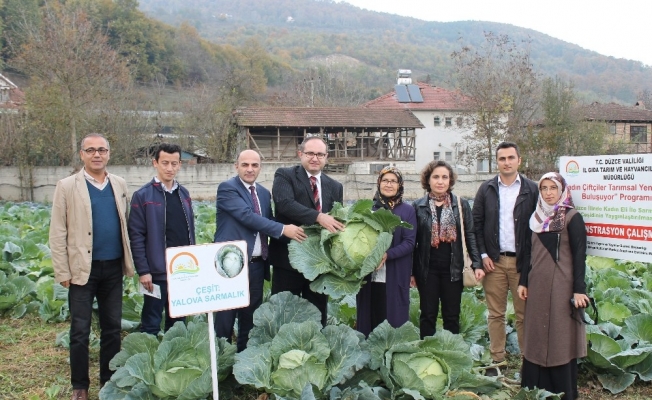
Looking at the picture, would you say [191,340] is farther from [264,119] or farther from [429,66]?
[429,66]

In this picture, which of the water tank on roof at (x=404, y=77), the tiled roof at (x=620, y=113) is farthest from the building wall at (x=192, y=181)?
the water tank on roof at (x=404, y=77)

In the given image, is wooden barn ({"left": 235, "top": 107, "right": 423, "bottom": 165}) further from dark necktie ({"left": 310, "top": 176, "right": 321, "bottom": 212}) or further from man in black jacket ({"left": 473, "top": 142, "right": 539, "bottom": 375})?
dark necktie ({"left": 310, "top": 176, "right": 321, "bottom": 212})

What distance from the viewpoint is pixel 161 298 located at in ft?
15.2

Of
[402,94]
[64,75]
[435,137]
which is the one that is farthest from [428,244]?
[402,94]

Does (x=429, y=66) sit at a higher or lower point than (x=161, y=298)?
higher

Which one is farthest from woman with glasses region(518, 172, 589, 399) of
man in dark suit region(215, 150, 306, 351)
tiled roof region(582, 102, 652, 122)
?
tiled roof region(582, 102, 652, 122)

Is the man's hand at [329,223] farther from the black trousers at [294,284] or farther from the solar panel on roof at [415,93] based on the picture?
the solar panel on roof at [415,93]

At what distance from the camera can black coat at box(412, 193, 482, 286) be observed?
455 centimetres

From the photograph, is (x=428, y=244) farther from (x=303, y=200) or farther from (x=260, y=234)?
(x=260, y=234)

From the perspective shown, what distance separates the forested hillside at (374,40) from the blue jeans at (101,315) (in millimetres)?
68930

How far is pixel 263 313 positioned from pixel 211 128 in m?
30.4

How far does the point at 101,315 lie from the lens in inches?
171

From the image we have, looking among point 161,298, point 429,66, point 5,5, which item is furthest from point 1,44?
point 429,66

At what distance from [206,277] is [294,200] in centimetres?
105
